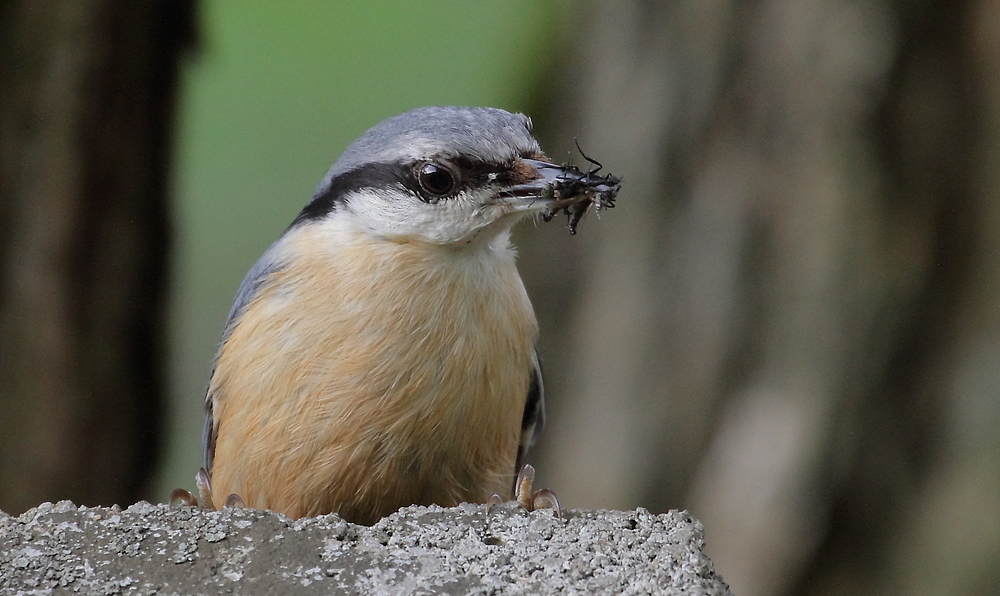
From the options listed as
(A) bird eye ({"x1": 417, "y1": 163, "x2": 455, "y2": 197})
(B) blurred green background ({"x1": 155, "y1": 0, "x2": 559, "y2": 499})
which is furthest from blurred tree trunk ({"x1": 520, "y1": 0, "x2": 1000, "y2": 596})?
(A) bird eye ({"x1": 417, "y1": 163, "x2": 455, "y2": 197})

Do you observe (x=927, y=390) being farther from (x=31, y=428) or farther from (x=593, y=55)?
(x=31, y=428)

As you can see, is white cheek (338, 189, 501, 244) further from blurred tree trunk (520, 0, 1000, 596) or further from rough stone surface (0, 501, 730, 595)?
blurred tree trunk (520, 0, 1000, 596)

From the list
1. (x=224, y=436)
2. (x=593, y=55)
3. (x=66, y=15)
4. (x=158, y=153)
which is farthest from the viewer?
(x=593, y=55)

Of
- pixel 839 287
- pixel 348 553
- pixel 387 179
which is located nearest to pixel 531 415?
pixel 387 179

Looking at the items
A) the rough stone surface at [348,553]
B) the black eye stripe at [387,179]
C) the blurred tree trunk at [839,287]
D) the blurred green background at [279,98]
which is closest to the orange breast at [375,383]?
the black eye stripe at [387,179]

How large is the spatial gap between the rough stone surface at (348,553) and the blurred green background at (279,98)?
1.89 metres

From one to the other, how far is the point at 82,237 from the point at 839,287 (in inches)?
102

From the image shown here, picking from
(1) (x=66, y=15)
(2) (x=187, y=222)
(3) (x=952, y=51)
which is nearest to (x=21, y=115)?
(1) (x=66, y=15)

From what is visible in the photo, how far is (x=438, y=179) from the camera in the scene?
2070 mm

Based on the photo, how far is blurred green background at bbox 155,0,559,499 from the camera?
3.35 metres

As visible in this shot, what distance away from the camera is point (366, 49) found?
3400mm

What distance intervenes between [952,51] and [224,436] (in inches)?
109

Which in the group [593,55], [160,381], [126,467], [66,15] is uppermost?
[593,55]

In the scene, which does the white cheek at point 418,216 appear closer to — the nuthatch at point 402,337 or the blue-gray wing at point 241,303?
the nuthatch at point 402,337
